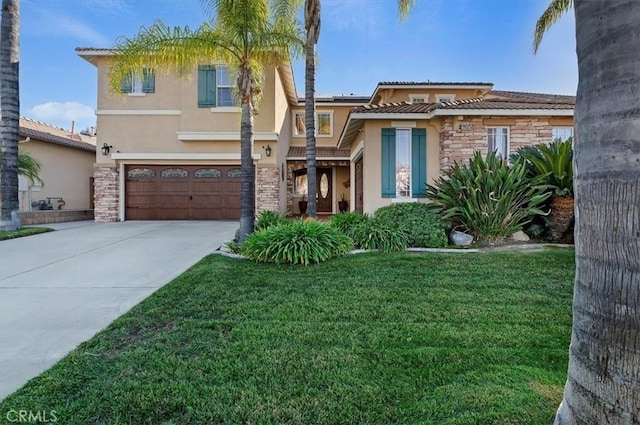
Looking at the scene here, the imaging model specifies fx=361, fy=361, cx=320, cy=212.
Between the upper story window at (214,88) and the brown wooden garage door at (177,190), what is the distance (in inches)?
108

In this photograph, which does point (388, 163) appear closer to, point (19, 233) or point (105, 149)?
point (19, 233)

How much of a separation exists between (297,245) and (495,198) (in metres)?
4.81

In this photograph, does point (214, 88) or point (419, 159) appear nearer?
point (419, 159)

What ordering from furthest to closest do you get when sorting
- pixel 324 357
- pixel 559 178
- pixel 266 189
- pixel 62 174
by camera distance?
pixel 62 174
pixel 266 189
pixel 559 178
pixel 324 357

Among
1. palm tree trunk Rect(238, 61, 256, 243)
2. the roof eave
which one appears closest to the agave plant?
the roof eave

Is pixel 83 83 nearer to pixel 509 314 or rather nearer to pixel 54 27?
pixel 54 27

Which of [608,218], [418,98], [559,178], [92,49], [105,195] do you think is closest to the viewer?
[608,218]

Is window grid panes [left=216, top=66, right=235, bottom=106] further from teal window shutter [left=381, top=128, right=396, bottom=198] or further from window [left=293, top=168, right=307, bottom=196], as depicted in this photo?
teal window shutter [left=381, top=128, right=396, bottom=198]

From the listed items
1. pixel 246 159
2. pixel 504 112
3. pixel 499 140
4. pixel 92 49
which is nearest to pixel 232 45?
pixel 246 159

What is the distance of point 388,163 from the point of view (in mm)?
11188

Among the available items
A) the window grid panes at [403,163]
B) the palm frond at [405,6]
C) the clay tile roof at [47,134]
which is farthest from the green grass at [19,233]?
the palm frond at [405,6]

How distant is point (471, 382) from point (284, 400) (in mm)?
1410

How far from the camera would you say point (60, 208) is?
17.8m

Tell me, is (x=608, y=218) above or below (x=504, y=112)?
below
